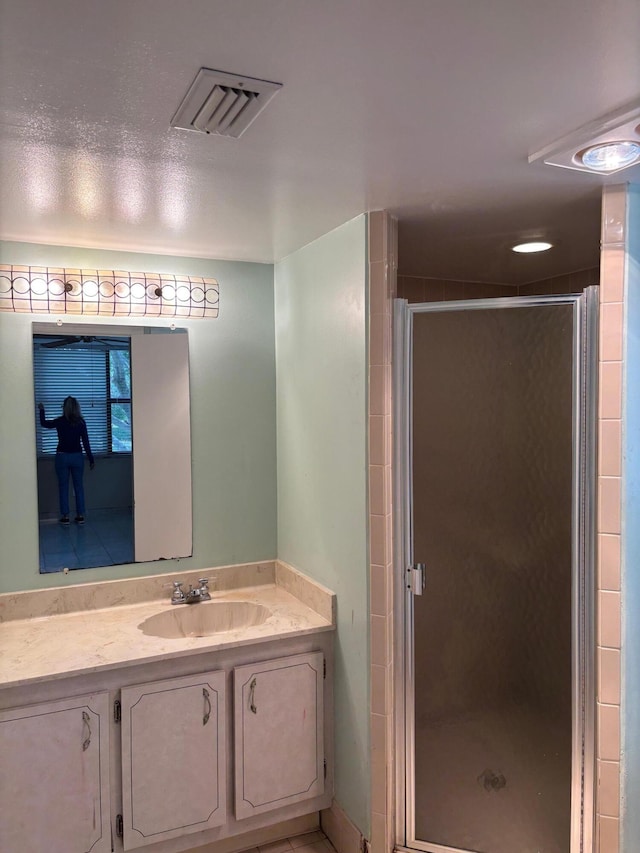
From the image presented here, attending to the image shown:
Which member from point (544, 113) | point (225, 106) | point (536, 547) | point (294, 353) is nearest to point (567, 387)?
point (536, 547)

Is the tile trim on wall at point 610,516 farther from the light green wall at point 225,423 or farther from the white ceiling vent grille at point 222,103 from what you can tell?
the light green wall at point 225,423

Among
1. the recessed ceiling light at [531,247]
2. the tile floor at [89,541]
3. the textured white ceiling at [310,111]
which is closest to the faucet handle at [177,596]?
the tile floor at [89,541]

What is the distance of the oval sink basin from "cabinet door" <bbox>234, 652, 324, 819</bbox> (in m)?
0.26

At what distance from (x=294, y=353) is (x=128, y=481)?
34.5 inches

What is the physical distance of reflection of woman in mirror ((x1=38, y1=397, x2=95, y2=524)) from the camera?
8.41 feet

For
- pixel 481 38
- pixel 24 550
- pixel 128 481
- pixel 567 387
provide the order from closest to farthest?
pixel 481 38, pixel 567 387, pixel 24 550, pixel 128 481

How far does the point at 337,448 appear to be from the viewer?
7.90 feet

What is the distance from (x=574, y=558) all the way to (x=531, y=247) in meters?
1.30

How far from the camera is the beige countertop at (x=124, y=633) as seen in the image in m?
2.10

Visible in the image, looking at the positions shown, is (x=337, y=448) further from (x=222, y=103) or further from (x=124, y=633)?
(x=222, y=103)

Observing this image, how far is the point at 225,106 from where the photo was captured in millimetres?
1306

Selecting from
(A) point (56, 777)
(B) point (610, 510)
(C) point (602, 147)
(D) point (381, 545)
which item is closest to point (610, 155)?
(C) point (602, 147)

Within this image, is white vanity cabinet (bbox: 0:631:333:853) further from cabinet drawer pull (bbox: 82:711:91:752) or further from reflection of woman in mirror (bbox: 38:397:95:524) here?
reflection of woman in mirror (bbox: 38:397:95:524)

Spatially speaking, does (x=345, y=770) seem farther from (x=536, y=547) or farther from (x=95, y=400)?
(x=95, y=400)
